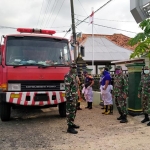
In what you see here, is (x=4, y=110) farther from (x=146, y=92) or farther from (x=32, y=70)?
(x=146, y=92)

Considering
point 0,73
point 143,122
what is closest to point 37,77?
point 0,73

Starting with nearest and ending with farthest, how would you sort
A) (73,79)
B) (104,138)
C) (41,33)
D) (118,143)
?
(118,143) → (104,138) → (73,79) → (41,33)

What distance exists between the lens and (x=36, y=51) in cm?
678

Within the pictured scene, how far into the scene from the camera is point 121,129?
229 inches

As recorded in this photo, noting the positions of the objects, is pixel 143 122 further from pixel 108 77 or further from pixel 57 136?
pixel 57 136

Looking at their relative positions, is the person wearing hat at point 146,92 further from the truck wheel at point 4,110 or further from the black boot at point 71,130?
the truck wheel at point 4,110

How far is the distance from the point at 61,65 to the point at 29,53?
972mm

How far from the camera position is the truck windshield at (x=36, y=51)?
654cm

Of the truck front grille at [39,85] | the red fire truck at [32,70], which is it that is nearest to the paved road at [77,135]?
the red fire truck at [32,70]

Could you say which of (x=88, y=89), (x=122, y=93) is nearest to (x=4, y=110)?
(x=122, y=93)

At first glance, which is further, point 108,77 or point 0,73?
point 108,77

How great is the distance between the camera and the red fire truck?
20.4ft

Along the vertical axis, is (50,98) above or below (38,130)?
above

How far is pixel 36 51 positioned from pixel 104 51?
21618mm
